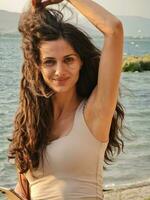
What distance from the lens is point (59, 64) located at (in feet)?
8.90

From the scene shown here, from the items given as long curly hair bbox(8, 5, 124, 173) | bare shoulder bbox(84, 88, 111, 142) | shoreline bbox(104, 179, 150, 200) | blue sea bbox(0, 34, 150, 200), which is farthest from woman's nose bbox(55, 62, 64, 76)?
shoreline bbox(104, 179, 150, 200)

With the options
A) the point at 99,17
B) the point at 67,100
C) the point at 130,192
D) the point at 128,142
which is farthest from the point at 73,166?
the point at 128,142

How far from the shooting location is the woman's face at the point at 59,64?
2.72 metres

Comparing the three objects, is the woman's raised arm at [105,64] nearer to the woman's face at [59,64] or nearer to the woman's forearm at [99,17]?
the woman's forearm at [99,17]

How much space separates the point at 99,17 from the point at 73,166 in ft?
2.33

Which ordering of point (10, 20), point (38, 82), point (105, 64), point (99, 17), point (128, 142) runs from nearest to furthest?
1. point (99, 17)
2. point (105, 64)
3. point (38, 82)
4. point (128, 142)
5. point (10, 20)

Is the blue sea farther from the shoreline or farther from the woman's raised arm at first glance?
the shoreline

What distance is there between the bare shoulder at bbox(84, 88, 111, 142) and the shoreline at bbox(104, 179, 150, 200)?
159 inches

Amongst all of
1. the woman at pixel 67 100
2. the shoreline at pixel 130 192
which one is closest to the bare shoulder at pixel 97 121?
the woman at pixel 67 100

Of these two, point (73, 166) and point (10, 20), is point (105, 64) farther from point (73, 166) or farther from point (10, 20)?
point (10, 20)

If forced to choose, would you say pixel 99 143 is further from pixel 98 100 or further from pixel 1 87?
pixel 1 87

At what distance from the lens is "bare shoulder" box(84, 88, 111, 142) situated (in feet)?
8.91

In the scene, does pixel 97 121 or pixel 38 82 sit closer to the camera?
pixel 97 121

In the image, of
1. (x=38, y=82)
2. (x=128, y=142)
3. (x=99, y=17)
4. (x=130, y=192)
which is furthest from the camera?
(x=128, y=142)
